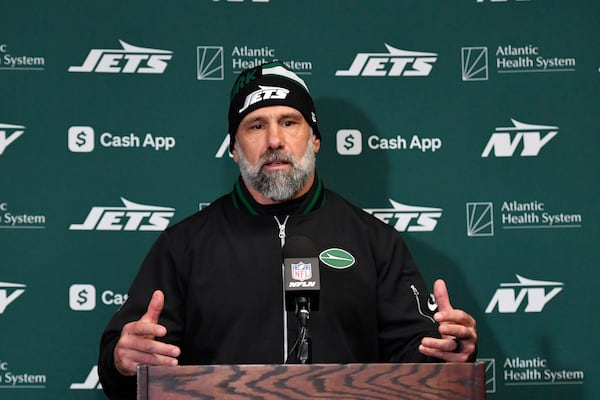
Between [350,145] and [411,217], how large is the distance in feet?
1.14

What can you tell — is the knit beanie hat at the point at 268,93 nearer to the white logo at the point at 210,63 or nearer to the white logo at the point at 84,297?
the white logo at the point at 210,63

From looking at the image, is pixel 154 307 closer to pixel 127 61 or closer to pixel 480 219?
pixel 127 61

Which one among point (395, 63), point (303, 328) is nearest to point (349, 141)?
point (395, 63)

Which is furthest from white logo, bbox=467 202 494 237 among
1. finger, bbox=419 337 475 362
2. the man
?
finger, bbox=419 337 475 362

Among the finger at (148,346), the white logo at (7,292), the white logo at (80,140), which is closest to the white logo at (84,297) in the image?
the white logo at (7,292)

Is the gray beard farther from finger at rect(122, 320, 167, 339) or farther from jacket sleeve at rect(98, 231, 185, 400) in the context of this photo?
finger at rect(122, 320, 167, 339)

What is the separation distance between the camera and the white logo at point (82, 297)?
2.89 m

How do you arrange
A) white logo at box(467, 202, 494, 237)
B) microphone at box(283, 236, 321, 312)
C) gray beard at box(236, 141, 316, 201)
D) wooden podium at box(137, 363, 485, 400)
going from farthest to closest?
white logo at box(467, 202, 494, 237), gray beard at box(236, 141, 316, 201), microphone at box(283, 236, 321, 312), wooden podium at box(137, 363, 485, 400)

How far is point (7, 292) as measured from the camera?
2865 millimetres

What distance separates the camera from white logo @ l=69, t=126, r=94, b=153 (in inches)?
116

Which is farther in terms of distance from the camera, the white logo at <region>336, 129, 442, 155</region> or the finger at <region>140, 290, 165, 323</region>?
the white logo at <region>336, 129, 442, 155</region>

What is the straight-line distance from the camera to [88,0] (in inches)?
118

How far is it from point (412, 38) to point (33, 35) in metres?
1.40

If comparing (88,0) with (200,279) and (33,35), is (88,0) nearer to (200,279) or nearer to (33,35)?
(33,35)
